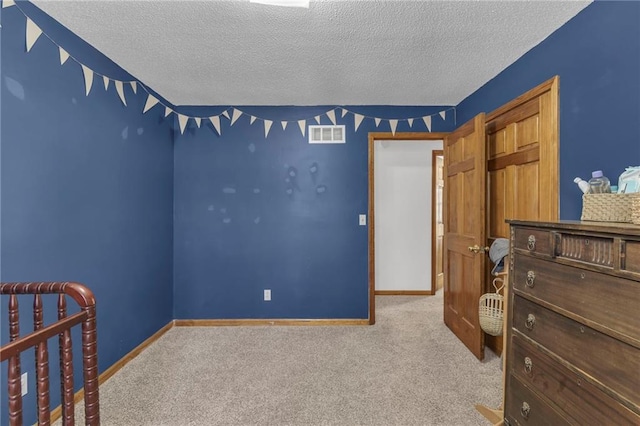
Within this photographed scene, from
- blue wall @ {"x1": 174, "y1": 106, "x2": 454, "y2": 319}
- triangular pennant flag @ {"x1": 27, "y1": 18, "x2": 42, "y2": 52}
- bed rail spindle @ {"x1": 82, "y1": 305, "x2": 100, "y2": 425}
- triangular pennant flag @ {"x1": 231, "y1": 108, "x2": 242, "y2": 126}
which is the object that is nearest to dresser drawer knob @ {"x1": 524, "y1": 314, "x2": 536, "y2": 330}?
bed rail spindle @ {"x1": 82, "y1": 305, "x2": 100, "y2": 425}

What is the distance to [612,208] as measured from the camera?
1233 millimetres

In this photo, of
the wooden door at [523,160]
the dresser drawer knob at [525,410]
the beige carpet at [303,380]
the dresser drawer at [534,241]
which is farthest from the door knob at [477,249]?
the dresser drawer knob at [525,410]

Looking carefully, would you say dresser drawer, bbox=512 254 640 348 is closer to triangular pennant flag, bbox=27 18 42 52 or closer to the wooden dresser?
the wooden dresser

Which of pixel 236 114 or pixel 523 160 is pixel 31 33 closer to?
pixel 236 114

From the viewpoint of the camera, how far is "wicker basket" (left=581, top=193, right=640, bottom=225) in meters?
1.10

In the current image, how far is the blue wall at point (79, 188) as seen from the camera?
62.5 inches

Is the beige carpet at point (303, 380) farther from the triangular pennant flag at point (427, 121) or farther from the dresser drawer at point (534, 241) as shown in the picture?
the triangular pennant flag at point (427, 121)

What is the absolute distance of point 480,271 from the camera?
244 centimetres

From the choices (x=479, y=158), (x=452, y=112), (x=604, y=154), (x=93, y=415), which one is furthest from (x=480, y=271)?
(x=93, y=415)

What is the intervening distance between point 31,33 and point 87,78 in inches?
15.9

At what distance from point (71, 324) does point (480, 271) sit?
2538mm

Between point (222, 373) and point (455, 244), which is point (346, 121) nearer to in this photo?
point (455, 244)

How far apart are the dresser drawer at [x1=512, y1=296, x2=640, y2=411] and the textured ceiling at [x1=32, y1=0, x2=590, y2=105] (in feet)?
5.19

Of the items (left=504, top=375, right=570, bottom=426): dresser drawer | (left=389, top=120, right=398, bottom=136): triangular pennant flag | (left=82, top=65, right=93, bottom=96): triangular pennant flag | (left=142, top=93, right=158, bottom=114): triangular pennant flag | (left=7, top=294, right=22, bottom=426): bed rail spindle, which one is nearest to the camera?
(left=7, top=294, right=22, bottom=426): bed rail spindle
